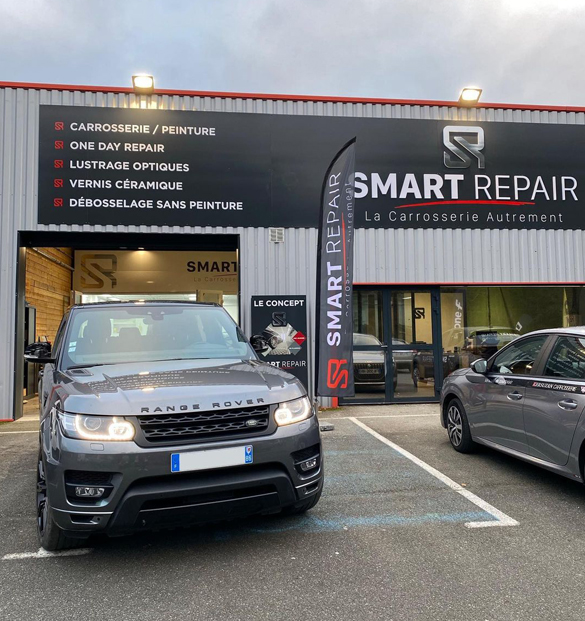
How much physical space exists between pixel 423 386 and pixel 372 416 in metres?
1.82

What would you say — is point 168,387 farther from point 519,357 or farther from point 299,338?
point 299,338

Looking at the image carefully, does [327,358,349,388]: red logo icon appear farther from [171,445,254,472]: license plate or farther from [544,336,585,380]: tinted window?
[171,445,254,472]: license plate

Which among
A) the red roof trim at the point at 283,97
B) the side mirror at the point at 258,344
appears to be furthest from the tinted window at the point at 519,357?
the red roof trim at the point at 283,97

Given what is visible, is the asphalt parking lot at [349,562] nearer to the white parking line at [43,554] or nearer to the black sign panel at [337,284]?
the white parking line at [43,554]

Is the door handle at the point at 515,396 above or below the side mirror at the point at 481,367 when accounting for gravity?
below

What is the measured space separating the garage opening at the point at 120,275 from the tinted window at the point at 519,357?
5808 mm

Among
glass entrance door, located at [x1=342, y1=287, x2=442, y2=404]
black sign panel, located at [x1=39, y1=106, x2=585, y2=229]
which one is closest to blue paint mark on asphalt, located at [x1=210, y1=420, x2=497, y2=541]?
glass entrance door, located at [x1=342, y1=287, x2=442, y2=404]

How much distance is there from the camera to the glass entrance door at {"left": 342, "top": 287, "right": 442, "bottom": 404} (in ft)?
30.7

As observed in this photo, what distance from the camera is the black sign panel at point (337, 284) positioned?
7.21 meters

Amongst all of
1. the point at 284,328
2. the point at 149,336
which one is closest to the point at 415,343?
the point at 284,328

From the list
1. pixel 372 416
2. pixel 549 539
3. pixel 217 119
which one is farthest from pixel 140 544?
pixel 217 119

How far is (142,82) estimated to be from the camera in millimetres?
8969

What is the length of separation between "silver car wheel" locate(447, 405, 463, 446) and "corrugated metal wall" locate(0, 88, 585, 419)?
3775 millimetres

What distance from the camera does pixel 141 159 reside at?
29.6 ft
